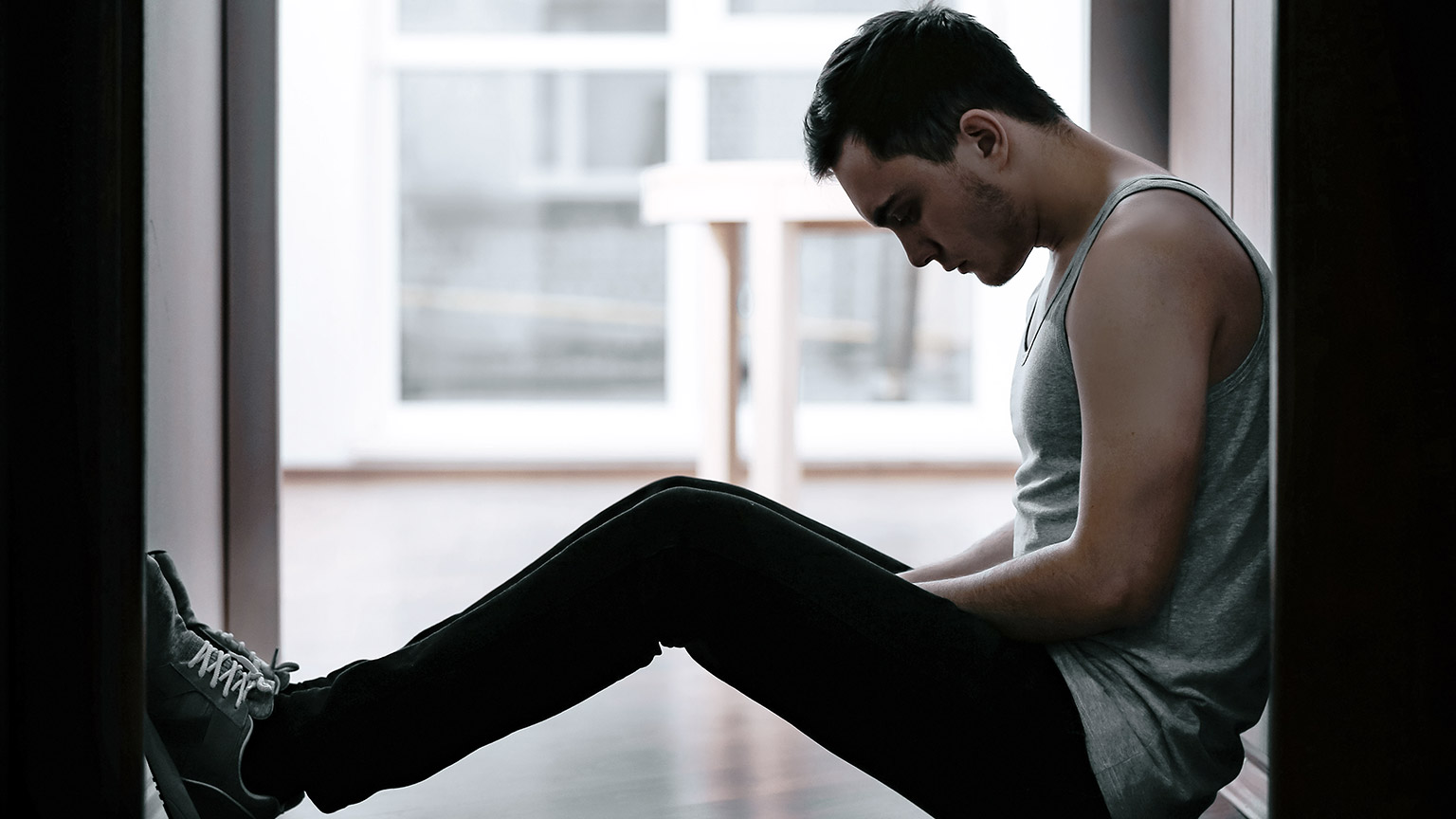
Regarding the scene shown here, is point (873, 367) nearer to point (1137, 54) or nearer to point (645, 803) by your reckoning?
point (1137, 54)

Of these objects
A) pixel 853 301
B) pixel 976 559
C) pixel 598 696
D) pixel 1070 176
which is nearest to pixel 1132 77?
pixel 1070 176

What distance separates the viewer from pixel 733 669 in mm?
825

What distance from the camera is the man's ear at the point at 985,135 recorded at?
0.84 metres

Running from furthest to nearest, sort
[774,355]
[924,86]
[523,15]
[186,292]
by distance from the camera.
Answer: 1. [523,15]
2. [774,355]
3. [186,292]
4. [924,86]

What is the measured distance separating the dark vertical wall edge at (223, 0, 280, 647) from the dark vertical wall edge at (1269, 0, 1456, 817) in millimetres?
1064

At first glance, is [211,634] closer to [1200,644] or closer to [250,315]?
[250,315]

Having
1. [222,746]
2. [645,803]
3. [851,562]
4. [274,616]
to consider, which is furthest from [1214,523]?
[274,616]

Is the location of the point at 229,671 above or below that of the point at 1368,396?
below

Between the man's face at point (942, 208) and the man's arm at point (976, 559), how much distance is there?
0.22m

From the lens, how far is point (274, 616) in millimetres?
1377

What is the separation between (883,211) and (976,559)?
30 cm
